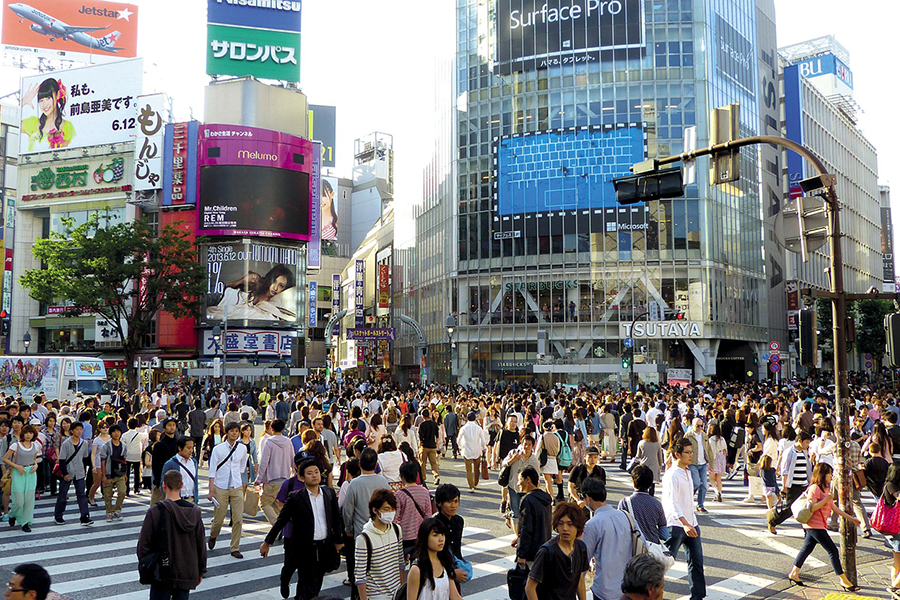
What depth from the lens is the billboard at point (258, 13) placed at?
70.8 m

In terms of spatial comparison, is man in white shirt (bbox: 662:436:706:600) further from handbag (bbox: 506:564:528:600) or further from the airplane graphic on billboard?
the airplane graphic on billboard

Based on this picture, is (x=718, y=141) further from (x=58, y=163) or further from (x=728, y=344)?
(x=58, y=163)

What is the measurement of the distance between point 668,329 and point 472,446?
1480 inches

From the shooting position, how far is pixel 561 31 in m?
55.8

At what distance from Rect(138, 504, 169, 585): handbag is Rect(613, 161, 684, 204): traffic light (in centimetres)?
604

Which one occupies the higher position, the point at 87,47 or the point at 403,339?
the point at 87,47

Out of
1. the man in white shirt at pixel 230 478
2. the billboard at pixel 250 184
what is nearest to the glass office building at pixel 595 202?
the billboard at pixel 250 184

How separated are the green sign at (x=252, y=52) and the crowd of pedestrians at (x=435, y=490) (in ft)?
184

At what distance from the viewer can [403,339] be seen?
74.4 metres

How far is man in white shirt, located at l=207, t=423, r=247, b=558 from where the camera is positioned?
10844mm

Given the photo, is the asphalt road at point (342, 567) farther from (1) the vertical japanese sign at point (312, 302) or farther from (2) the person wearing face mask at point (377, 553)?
(1) the vertical japanese sign at point (312, 302)

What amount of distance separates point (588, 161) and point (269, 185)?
88.9ft

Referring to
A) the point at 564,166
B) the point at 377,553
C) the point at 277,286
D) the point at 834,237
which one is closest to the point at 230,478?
the point at 377,553

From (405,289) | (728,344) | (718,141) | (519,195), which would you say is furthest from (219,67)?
(718,141)
